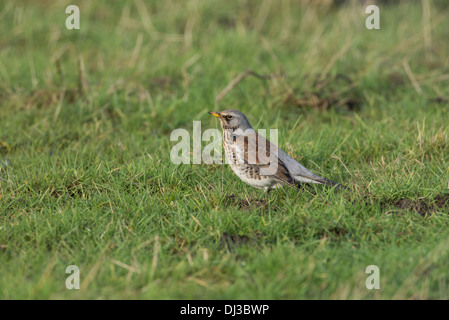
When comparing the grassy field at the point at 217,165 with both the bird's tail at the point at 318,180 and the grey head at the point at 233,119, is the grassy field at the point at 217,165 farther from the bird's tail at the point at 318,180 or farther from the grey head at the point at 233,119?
the grey head at the point at 233,119

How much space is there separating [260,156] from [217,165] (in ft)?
2.35

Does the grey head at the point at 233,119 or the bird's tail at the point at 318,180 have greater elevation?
the grey head at the point at 233,119

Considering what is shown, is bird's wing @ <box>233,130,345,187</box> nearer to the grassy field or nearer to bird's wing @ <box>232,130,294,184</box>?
bird's wing @ <box>232,130,294,184</box>

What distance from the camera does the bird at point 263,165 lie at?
5582 mm

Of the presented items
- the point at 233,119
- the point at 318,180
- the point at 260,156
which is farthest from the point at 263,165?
the point at 233,119

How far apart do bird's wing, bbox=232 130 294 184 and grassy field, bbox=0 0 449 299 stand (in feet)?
0.71

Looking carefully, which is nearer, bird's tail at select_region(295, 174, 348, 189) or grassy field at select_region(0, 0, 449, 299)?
grassy field at select_region(0, 0, 449, 299)

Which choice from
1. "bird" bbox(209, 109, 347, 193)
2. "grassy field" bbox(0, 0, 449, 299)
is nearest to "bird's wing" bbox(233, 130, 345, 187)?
"bird" bbox(209, 109, 347, 193)

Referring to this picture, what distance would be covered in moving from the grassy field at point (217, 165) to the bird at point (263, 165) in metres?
0.16

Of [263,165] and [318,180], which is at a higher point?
[263,165]

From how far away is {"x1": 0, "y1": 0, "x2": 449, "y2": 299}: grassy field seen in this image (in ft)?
14.1

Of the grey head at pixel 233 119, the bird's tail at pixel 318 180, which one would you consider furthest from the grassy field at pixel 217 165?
the grey head at pixel 233 119

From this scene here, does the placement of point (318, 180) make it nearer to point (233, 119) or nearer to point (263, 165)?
point (263, 165)

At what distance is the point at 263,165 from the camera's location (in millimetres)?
5672
